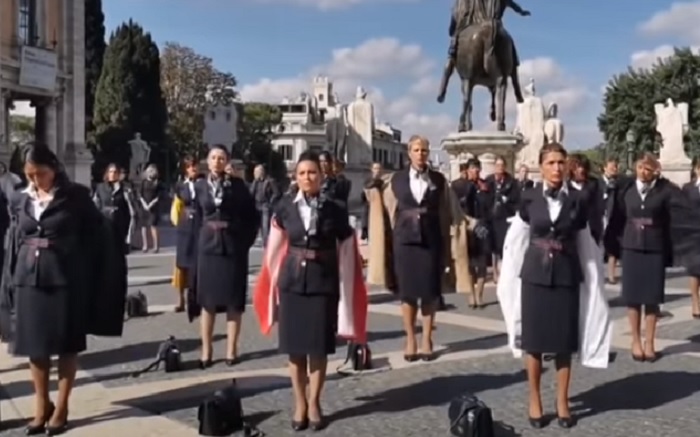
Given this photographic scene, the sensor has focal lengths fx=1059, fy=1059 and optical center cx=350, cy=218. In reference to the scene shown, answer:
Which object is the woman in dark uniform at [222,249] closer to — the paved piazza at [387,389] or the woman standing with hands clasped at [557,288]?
the paved piazza at [387,389]

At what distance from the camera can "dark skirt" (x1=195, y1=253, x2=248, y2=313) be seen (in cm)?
980

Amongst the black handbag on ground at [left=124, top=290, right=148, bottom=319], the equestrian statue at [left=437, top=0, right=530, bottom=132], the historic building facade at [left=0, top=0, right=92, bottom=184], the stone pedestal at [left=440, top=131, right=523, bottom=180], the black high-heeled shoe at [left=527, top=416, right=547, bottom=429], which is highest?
the historic building facade at [left=0, top=0, right=92, bottom=184]

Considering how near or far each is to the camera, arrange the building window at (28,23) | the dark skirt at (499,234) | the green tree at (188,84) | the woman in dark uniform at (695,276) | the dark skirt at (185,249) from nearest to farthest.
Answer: the dark skirt at (185,249)
the woman in dark uniform at (695,276)
the dark skirt at (499,234)
the building window at (28,23)
the green tree at (188,84)

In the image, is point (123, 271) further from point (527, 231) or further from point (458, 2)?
point (458, 2)

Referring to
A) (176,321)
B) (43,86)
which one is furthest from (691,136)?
(176,321)

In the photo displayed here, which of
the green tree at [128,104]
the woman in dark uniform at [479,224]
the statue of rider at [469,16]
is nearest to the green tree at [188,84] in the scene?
the green tree at [128,104]

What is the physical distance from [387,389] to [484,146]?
1020 cm

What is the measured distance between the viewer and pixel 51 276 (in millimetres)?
7105

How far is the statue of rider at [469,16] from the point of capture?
18609 millimetres

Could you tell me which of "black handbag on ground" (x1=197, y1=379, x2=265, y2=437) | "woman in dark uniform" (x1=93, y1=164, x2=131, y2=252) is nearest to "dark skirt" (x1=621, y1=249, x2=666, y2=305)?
"black handbag on ground" (x1=197, y1=379, x2=265, y2=437)

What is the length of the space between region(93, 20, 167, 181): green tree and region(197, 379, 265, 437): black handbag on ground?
5823 centimetres

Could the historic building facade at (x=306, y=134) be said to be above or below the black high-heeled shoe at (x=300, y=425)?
above

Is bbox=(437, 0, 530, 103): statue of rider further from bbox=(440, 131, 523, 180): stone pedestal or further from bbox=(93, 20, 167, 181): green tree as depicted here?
bbox=(93, 20, 167, 181): green tree

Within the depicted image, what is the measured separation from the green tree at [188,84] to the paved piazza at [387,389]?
6422 centimetres
